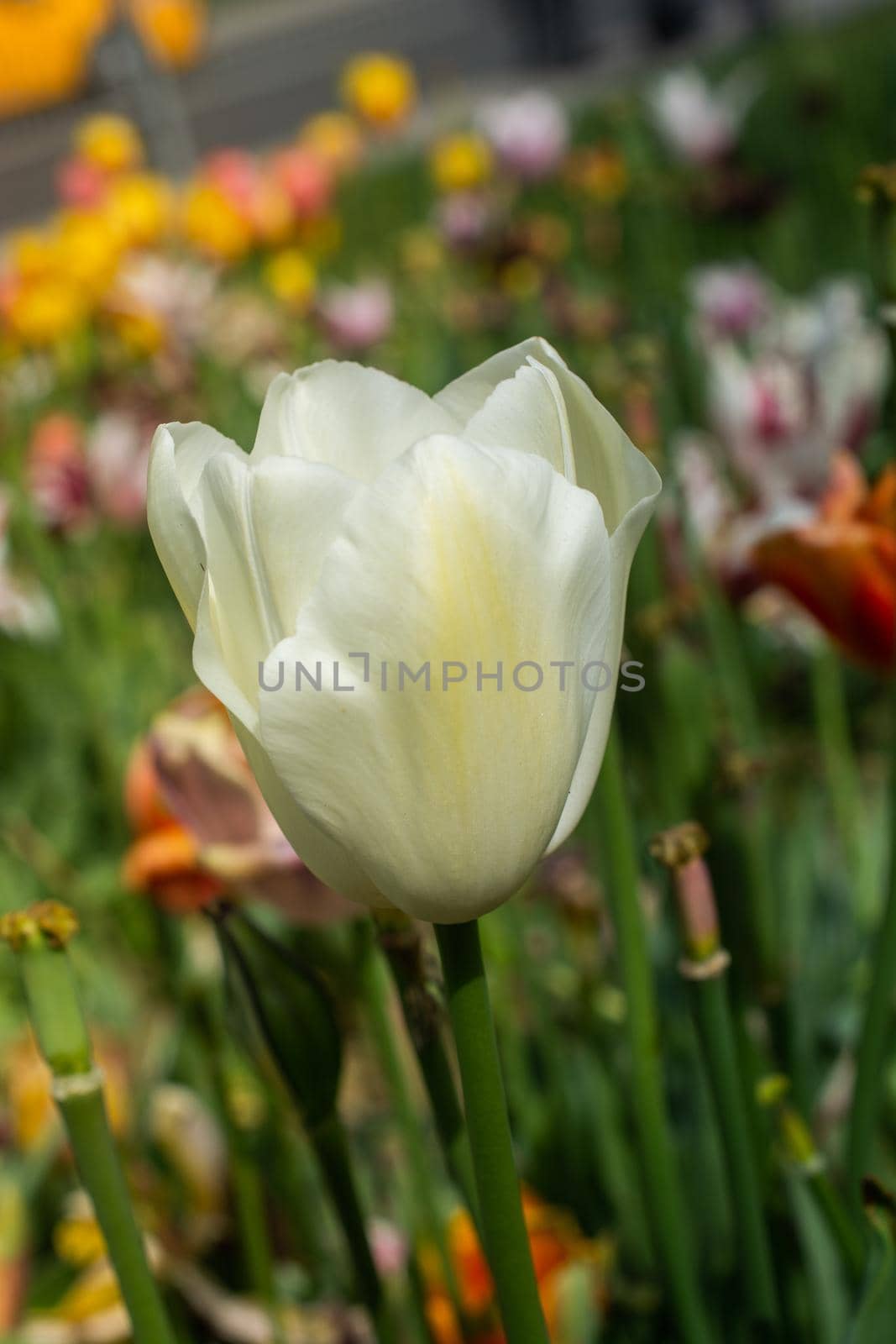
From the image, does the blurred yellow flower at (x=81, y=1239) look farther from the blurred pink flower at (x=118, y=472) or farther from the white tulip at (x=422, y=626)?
the blurred pink flower at (x=118, y=472)

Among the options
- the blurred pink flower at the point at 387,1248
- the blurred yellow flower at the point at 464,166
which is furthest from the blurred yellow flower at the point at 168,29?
the blurred pink flower at the point at 387,1248

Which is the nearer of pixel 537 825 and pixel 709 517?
pixel 537 825

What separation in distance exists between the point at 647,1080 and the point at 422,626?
298mm

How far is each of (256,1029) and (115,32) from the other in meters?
4.17

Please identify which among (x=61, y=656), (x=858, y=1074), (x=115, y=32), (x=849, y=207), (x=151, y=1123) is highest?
(x=115, y=32)

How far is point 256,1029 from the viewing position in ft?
1.78

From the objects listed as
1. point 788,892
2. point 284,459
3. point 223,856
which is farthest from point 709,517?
point 284,459

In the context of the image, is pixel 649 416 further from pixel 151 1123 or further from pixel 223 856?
pixel 151 1123

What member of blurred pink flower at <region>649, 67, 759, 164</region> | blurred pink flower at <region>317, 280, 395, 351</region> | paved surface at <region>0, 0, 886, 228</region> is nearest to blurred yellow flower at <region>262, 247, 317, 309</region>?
blurred pink flower at <region>317, 280, 395, 351</region>

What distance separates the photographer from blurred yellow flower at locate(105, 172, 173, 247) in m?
2.72

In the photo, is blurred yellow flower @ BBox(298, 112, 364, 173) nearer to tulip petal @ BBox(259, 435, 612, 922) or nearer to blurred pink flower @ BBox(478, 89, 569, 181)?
blurred pink flower @ BBox(478, 89, 569, 181)

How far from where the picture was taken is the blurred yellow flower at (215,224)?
9.21 feet

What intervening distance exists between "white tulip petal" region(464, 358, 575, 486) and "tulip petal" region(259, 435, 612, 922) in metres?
0.03

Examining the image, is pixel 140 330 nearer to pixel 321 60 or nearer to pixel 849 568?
pixel 849 568
